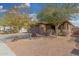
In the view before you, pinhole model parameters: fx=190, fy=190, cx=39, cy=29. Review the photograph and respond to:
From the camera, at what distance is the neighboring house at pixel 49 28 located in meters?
1.02

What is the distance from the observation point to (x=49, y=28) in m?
1.02

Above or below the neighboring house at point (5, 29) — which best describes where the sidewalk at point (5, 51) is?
below

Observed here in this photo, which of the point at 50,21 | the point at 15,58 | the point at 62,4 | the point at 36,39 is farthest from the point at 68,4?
the point at 15,58

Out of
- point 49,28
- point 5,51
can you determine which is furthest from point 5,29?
point 49,28

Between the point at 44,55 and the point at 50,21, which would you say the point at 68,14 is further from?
the point at 44,55

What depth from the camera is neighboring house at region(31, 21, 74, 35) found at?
1.02 metres

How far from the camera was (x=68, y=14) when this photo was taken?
40.7 inches

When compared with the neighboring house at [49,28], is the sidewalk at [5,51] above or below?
below

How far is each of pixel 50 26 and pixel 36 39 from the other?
0.34 ft

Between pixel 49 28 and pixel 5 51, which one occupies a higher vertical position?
pixel 49 28

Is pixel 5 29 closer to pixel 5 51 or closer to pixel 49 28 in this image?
pixel 5 51

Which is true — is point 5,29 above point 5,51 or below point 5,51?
above

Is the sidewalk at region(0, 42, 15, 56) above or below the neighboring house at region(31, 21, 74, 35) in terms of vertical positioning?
below

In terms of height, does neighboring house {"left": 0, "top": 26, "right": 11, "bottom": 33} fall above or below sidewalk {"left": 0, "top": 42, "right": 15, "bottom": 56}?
above
